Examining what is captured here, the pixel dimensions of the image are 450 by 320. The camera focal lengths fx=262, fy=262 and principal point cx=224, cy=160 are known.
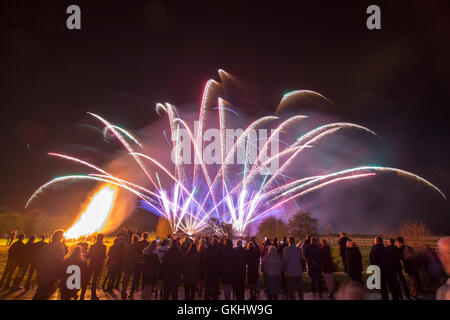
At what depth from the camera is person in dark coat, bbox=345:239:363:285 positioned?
34.1 ft

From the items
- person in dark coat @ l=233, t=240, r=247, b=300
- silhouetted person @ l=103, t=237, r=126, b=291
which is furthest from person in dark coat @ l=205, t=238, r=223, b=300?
silhouetted person @ l=103, t=237, r=126, b=291

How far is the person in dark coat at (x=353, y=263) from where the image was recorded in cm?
1038

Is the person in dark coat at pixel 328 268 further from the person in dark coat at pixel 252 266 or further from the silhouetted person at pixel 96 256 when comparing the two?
the silhouetted person at pixel 96 256

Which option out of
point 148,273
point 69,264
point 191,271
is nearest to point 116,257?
point 148,273

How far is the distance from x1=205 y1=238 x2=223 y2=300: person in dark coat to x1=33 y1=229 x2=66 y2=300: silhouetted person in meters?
4.82

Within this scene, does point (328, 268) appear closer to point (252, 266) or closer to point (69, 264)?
point (252, 266)

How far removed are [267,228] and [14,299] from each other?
52887mm

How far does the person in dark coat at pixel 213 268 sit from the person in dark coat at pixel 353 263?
5.18m

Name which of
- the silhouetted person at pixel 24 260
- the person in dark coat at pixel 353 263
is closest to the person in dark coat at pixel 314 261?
the person in dark coat at pixel 353 263

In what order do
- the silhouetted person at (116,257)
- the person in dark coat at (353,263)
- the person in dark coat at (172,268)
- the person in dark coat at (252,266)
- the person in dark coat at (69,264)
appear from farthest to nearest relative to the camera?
the silhouetted person at (116,257), the person in dark coat at (353,263), the person in dark coat at (252,266), the person in dark coat at (172,268), the person in dark coat at (69,264)

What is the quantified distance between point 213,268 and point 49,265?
208 inches

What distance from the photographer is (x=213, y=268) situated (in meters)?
9.88

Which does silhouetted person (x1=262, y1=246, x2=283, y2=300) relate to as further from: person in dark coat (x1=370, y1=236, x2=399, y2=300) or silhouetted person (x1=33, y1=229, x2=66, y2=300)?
silhouetted person (x1=33, y1=229, x2=66, y2=300)
